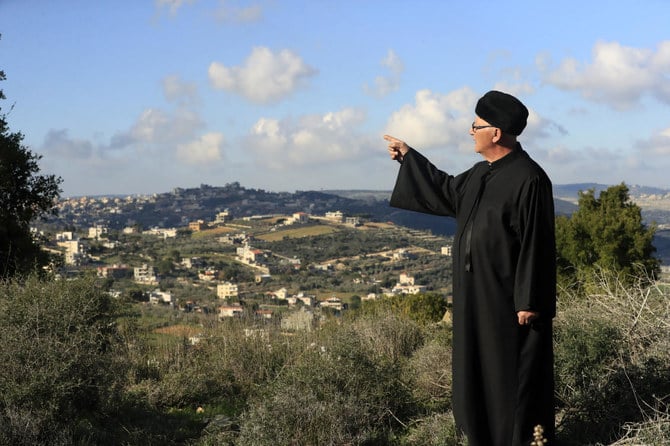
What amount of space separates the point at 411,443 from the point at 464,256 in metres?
1.72

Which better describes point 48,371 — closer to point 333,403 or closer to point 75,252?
point 333,403

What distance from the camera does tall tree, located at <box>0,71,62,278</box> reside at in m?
13.1

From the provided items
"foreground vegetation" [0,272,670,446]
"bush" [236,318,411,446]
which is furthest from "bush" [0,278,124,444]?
"bush" [236,318,411,446]

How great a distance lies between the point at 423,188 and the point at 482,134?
2.07 ft

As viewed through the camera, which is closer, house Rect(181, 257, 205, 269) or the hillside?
house Rect(181, 257, 205, 269)

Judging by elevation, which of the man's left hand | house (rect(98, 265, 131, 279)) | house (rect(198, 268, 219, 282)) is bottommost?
house (rect(198, 268, 219, 282))

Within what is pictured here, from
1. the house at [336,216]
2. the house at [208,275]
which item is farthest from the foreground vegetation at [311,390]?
the house at [336,216]

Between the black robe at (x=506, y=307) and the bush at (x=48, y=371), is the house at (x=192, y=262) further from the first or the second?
the black robe at (x=506, y=307)

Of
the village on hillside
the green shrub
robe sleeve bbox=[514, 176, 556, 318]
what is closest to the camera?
robe sleeve bbox=[514, 176, 556, 318]

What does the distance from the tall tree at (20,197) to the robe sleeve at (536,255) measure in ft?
34.7

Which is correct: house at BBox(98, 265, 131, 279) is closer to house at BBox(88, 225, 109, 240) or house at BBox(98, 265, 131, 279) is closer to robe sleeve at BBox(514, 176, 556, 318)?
house at BBox(88, 225, 109, 240)

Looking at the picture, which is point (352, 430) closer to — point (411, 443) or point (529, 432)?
point (411, 443)

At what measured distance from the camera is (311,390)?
528 centimetres

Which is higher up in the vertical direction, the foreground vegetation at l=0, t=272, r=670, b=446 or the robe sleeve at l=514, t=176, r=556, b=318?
the robe sleeve at l=514, t=176, r=556, b=318
